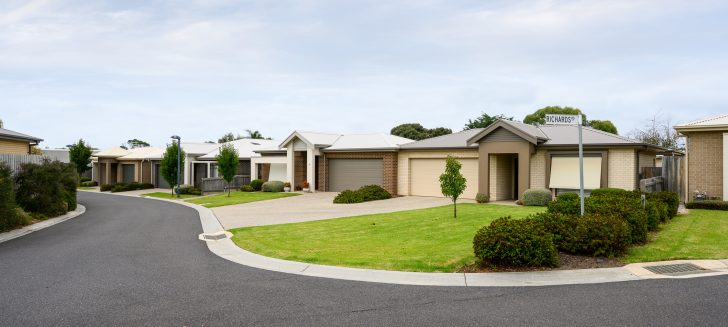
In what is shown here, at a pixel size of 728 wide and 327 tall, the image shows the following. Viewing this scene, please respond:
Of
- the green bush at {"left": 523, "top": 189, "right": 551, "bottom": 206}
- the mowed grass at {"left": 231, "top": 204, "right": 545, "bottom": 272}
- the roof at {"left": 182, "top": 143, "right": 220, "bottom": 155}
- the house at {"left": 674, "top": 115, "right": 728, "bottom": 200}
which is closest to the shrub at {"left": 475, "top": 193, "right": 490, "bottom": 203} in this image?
the green bush at {"left": 523, "top": 189, "right": 551, "bottom": 206}

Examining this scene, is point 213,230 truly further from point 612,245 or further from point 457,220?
point 612,245

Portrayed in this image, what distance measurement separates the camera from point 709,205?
1966cm

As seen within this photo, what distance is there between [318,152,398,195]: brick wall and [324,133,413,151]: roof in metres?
0.45

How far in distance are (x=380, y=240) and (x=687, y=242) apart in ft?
25.1

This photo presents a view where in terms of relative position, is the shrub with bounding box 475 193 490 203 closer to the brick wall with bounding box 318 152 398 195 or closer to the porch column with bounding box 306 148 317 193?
the brick wall with bounding box 318 152 398 195

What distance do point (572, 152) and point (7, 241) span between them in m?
23.4

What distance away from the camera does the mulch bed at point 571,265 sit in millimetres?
9320

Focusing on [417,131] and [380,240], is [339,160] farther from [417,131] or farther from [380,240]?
[417,131]

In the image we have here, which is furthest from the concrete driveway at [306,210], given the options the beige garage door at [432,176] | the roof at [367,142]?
the roof at [367,142]

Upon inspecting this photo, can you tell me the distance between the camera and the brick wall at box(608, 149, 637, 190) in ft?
73.9

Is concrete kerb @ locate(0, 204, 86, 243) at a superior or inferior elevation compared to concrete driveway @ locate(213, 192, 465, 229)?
inferior

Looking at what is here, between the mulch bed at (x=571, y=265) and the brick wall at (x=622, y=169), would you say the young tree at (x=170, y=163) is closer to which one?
the brick wall at (x=622, y=169)

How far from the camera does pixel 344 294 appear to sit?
7.83 m

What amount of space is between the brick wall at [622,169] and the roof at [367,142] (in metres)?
12.3
